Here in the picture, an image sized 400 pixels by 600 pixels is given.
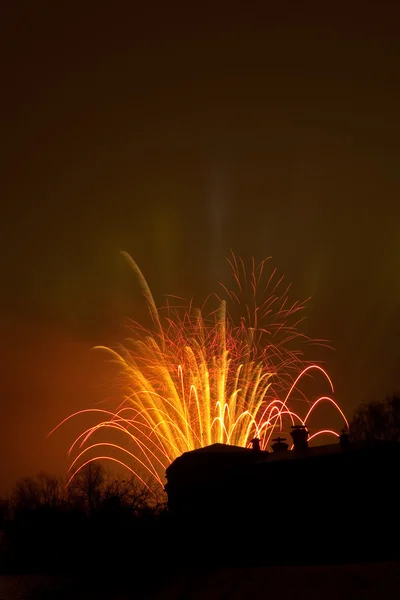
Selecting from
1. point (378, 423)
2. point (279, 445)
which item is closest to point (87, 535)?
point (279, 445)

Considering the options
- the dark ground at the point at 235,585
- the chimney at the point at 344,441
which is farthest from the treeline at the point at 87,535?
the chimney at the point at 344,441

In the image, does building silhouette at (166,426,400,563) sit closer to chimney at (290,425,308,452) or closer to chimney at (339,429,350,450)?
chimney at (339,429,350,450)

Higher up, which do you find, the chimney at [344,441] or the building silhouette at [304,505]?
the chimney at [344,441]

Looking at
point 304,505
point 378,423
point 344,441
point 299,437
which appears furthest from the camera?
point 378,423

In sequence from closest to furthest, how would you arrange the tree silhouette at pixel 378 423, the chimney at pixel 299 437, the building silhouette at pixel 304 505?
the building silhouette at pixel 304 505 < the chimney at pixel 299 437 < the tree silhouette at pixel 378 423

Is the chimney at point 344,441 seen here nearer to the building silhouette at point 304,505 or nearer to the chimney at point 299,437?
the building silhouette at point 304,505

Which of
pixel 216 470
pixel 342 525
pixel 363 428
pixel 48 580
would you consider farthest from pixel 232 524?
pixel 363 428

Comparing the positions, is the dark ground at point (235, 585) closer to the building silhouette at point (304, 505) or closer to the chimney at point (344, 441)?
the building silhouette at point (304, 505)

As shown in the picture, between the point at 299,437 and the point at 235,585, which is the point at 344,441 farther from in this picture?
the point at 235,585

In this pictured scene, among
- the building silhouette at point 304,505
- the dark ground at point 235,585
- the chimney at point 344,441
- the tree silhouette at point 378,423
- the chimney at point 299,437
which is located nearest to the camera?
the dark ground at point 235,585

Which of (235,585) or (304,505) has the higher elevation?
(304,505)

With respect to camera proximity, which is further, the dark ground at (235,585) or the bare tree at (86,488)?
the bare tree at (86,488)

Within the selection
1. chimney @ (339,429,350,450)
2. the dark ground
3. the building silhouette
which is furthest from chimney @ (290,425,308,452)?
the dark ground

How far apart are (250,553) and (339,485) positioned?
4.04 metres
